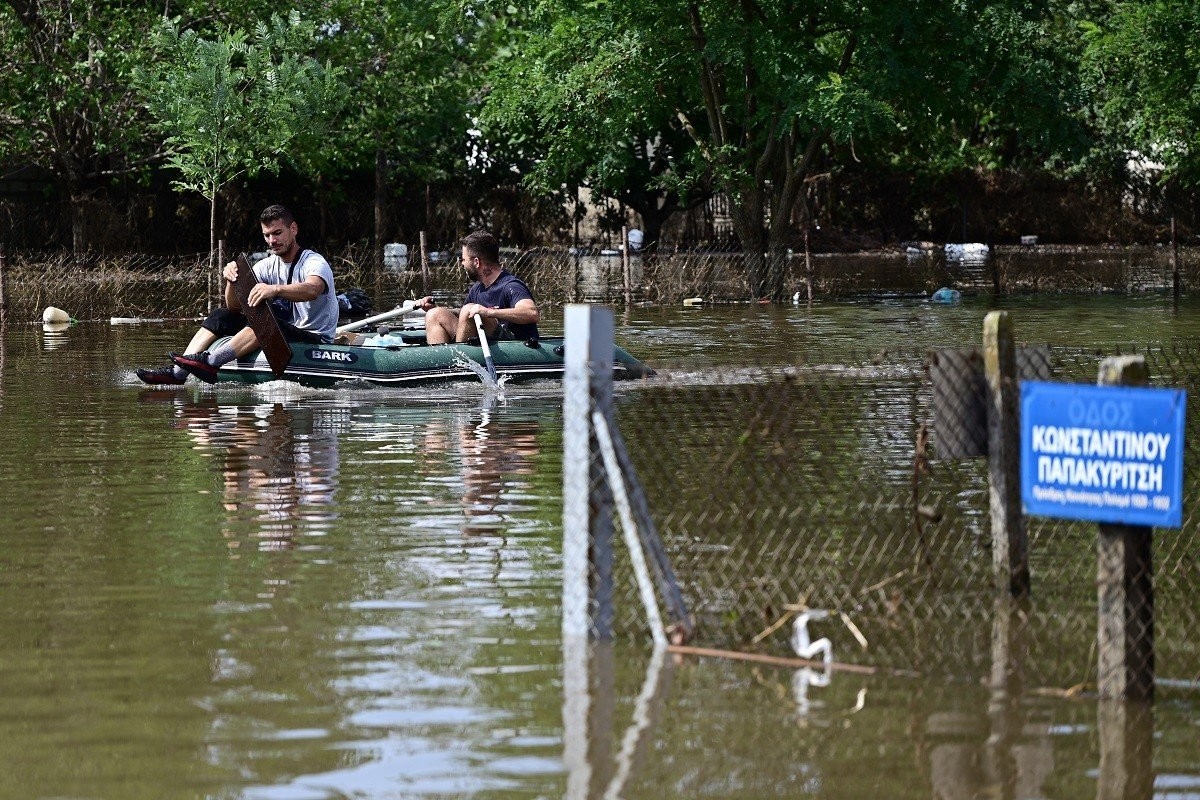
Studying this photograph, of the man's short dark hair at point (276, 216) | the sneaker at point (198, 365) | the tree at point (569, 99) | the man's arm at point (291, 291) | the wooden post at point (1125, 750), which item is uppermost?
the tree at point (569, 99)

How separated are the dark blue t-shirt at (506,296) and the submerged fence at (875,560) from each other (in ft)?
12.2

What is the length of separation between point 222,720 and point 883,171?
50685 millimetres

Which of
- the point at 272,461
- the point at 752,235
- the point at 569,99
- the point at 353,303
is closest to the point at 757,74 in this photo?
the point at 752,235

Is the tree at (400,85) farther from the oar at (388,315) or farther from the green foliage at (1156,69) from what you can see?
the oar at (388,315)

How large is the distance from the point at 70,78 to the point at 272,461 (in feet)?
86.0

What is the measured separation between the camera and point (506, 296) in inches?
737

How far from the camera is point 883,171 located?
184 ft

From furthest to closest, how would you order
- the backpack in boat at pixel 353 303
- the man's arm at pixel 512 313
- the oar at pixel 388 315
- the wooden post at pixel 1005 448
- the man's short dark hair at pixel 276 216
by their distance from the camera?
the backpack in boat at pixel 353 303
the oar at pixel 388 315
the man's arm at pixel 512 313
the man's short dark hair at pixel 276 216
the wooden post at pixel 1005 448

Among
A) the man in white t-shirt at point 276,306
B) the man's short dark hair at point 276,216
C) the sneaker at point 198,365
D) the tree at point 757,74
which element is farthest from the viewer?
the tree at point 757,74

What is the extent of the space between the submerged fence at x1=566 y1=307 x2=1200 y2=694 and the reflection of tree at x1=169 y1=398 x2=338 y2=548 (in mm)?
2078

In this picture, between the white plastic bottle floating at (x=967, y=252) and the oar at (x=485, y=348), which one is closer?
the oar at (x=485, y=348)

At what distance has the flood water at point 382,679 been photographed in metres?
6.35

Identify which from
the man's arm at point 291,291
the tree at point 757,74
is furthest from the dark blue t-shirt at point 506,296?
the tree at point 757,74

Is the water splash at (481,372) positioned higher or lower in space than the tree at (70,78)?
lower
